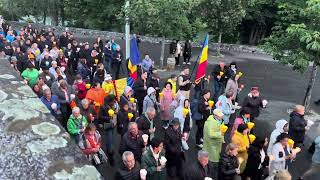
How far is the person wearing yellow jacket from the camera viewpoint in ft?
24.5

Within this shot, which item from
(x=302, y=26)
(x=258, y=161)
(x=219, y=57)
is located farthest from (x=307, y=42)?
(x=219, y=57)

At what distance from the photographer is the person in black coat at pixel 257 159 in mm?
7504

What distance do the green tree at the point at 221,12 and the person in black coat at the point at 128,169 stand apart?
48.3 ft

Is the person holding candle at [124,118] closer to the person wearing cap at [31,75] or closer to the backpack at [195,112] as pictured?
the backpack at [195,112]

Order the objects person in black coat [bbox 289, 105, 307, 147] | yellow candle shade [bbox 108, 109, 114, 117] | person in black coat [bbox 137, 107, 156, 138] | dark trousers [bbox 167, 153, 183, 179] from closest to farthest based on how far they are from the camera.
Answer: dark trousers [bbox 167, 153, 183, 179] → person in black coat [bbox 137, 107, 156, 138] → yellow candle shade [bbox 108, 109, 114, 117] → person in black coat [bbox 289, 105, 307, 147]

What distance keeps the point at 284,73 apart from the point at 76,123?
14.3 m

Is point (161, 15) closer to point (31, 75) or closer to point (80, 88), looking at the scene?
point (80, 88)

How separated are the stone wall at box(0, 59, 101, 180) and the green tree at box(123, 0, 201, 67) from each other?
33.5 feet

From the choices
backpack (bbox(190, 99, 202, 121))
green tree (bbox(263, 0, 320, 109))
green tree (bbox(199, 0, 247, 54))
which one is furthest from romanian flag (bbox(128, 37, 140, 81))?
green tree (bbox(199, 0, 247, 54))

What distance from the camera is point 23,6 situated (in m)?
38.1

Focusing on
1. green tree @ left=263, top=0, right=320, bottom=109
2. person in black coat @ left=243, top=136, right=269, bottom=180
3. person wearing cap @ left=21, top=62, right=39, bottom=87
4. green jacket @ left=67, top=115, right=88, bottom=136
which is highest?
green tree @ left=263, top=0, right=320, bottom=109

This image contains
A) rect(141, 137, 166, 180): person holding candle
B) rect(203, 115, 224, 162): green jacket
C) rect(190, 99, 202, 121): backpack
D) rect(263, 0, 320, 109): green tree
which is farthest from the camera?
rect(263, 0, 320, 109): green tree

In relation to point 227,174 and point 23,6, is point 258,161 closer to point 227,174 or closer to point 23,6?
point 227,174

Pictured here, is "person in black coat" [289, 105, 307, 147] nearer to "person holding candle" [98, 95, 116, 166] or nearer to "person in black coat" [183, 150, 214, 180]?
"person in black coat" [183, 150, 214, 180]
